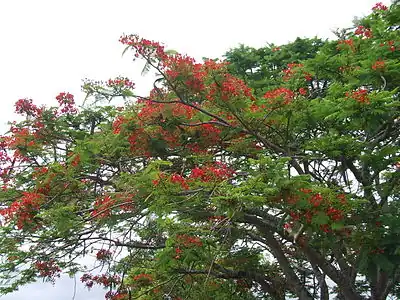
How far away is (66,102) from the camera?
808cm

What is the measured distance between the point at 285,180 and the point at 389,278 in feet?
12.8

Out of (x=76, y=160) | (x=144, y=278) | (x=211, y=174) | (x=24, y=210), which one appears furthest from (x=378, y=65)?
(x=144, y=278)

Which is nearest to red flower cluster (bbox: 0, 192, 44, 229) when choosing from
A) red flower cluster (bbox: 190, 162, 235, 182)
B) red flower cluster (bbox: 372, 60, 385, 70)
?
red flower cluster (bbox: 190, 162, 235, 182)

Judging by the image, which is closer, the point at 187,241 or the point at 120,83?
the point at 187,241

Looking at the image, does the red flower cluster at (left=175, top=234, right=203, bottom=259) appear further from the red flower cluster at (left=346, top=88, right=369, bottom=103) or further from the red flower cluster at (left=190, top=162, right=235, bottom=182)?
the red flower cluster at (left=346, top=88, right=369, bottom=103)

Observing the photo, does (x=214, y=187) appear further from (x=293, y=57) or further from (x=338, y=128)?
(x=293, y=57)

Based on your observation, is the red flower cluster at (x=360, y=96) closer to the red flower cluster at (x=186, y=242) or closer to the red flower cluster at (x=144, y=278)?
the red flower cluster at (x=186, y=242)

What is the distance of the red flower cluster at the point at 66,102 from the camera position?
8047 millimetres

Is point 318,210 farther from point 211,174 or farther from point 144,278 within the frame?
point 144,278

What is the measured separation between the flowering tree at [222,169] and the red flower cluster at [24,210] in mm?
14

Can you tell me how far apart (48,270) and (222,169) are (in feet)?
14.4

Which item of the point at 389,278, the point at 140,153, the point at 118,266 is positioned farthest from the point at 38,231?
the point at 389,278

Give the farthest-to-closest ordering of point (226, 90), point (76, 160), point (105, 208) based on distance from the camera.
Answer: point (76, 160) < point (105, 208) < point (226, 90)

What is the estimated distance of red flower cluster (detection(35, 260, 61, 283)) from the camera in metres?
8.13
